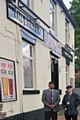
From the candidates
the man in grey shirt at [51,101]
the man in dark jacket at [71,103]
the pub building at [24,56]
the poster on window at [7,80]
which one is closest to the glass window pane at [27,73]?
the pub building at [24,56]

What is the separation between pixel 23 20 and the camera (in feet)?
29.6

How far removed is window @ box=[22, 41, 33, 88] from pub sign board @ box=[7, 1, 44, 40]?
61 cm

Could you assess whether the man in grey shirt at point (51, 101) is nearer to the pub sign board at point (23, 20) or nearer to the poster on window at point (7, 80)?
the poster on window at point (7, 80)

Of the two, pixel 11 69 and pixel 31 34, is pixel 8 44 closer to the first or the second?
pixel 11 69

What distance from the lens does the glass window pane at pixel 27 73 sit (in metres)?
9.59

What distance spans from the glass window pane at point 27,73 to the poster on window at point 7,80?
5.01 feet

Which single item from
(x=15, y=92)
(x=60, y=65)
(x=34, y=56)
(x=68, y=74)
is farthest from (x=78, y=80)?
(x=15, y=92)

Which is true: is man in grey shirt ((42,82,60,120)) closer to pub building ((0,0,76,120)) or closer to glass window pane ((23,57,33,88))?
pub building ((0,0,76,120))

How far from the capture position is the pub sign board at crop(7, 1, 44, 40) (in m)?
8.09

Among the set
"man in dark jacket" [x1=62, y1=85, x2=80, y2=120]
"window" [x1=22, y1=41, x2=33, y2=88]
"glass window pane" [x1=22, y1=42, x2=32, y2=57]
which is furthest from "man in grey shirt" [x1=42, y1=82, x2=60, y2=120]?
"glass window pane" [x1=22, y1=42, x2=32, y2=57]

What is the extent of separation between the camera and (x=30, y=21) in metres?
9.63

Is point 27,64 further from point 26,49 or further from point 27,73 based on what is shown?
point 26,49

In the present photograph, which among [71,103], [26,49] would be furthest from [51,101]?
[26,49]

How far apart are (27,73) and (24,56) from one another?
74 cm
